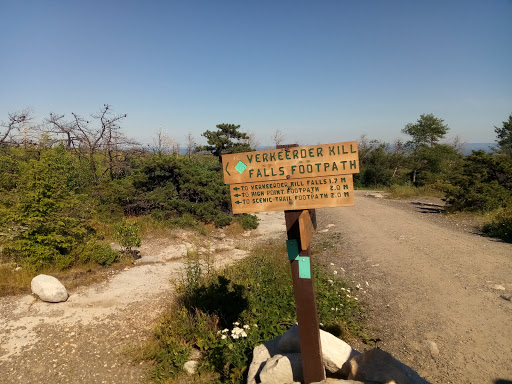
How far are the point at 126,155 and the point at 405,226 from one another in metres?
12.4

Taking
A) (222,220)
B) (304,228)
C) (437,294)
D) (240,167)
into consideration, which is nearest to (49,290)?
(240,167)

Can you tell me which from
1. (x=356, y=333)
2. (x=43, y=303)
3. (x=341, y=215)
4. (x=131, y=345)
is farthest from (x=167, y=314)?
(x=341, y=215)

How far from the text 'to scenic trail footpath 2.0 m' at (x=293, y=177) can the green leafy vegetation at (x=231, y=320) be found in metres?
1.81

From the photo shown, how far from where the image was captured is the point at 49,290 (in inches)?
206

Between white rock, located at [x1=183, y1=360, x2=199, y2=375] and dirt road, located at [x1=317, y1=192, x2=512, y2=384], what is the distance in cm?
230

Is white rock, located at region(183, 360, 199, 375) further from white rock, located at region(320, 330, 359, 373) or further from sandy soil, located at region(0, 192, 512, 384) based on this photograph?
white rock, located at region(320, 330, 359, 373)

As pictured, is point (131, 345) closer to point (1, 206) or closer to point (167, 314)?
point (167, 314)

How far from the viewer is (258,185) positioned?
2549 millimetres

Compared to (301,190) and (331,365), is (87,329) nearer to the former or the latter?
(331,365)

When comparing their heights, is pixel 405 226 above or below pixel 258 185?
below

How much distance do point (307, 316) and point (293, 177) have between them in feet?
3.80

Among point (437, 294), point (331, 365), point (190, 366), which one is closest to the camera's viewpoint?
point (331, 365)

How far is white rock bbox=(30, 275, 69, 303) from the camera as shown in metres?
5.21

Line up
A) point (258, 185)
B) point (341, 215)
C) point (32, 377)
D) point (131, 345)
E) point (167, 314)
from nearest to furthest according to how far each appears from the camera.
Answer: point (258, 185) → point (32, 377) → point (131, 345) → point (167, 314) → point (341, 215)
